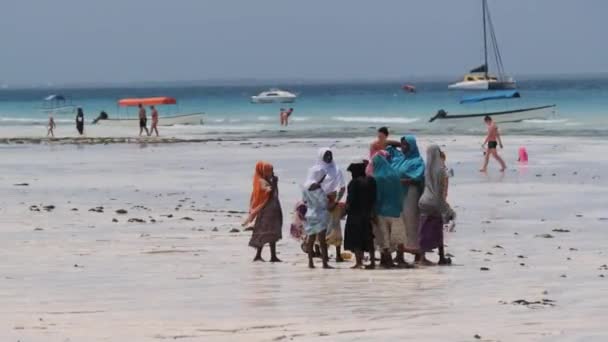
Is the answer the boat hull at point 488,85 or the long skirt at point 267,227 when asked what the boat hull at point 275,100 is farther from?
the long skirt at point 267,227

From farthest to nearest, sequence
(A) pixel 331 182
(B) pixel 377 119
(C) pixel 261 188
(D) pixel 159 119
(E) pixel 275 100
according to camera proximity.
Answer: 1. (E) pixel 275 100
2. (B) pixel 377 119
3. (D) pixel 159 119
4. (C) pixel 261 188
5. (A) pixel 331 182

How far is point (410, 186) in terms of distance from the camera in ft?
46.3

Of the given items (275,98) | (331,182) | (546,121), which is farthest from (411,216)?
(275,98)

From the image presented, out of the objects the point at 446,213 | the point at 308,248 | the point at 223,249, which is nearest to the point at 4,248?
the point at 223,249

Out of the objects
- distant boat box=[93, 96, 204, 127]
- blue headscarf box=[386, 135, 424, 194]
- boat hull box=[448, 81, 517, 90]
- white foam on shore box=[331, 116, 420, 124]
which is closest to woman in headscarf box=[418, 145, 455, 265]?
blue headscarf box=[386, 135, 424, 194]

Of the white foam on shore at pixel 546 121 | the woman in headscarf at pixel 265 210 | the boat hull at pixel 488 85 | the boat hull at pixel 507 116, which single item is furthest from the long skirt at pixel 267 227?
the boat hull at pixel 488 85

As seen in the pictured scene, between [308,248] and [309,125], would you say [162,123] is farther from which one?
[308,248]

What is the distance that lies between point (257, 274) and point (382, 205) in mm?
1478

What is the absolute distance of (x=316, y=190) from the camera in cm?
1377

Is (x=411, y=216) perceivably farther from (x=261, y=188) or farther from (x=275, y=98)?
(x=275, y=98)

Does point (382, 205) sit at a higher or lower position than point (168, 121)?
higher

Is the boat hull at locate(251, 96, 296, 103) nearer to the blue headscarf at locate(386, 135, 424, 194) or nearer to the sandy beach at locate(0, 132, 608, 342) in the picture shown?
the sandy beach at locate(0, 132, 608, 342)

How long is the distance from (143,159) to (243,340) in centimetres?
2649

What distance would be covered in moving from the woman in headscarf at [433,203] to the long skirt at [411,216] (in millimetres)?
55
